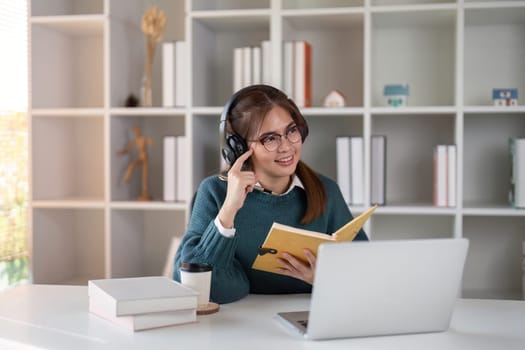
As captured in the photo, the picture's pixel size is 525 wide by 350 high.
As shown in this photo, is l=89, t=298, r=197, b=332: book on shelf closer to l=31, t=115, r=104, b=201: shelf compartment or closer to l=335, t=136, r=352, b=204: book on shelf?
l=335, t=136, r=352, b=204: book on shelf

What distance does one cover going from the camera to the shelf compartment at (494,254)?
10.6ft

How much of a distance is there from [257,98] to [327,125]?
1.29 metres

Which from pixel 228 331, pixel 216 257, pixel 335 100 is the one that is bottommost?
pixel 228 331

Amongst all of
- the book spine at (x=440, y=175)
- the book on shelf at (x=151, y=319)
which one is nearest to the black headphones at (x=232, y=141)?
the book on shelf at (x=151, y=319)

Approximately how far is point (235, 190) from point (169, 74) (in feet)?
4.48

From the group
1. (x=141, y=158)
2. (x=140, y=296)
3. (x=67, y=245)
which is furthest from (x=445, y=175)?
(x=67, y=245)

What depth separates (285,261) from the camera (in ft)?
5.57

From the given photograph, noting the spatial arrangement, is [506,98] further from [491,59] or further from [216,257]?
[216,257]

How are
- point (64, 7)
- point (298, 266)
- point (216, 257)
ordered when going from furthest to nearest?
point (64, 7)
point (216, 257)
point (298, 266)

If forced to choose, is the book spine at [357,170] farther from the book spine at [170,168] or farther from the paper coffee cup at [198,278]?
the paper coffee cup at [198,278]

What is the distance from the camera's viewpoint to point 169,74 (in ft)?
10.2

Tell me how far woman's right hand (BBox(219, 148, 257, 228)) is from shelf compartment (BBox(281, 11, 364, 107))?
1397 mm

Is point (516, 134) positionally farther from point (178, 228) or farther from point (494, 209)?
point (178, 228)

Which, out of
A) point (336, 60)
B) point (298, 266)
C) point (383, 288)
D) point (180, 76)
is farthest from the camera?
point (336, 60)
